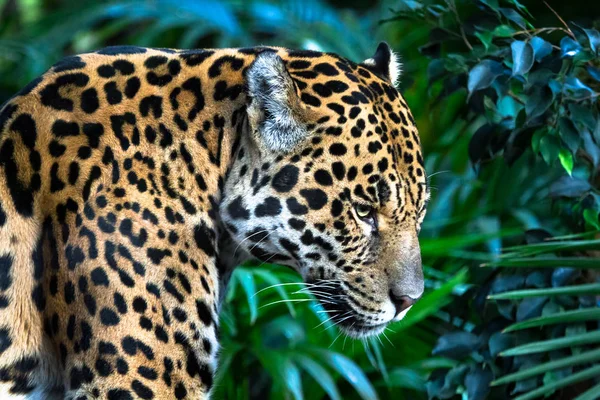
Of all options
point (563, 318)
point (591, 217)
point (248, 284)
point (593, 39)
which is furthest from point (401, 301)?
point (248, 284)

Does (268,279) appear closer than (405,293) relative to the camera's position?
No

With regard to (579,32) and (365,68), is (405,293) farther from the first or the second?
(579,32)

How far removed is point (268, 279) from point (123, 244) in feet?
6.02

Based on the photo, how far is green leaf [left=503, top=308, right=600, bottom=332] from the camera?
10.8 ft

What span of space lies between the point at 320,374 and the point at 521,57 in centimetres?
192

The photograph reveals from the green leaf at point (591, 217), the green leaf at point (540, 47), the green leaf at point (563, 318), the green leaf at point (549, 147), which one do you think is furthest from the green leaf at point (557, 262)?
the green leaf at point (540, 47)

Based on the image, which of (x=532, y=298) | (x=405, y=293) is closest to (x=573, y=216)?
(x=532, y=298)

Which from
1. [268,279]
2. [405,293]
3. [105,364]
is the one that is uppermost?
[105,364]

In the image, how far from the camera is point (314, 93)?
3215 millimetres

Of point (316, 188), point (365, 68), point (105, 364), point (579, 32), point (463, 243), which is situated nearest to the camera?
point (105, 364)

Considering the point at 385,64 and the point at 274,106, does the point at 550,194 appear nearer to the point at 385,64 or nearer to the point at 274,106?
the point at 385,64

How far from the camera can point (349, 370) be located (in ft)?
15.0

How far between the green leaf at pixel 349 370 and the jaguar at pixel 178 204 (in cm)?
121

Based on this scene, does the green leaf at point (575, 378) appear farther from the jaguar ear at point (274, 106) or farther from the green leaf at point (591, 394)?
the jaguar ear at point (274, 106)
